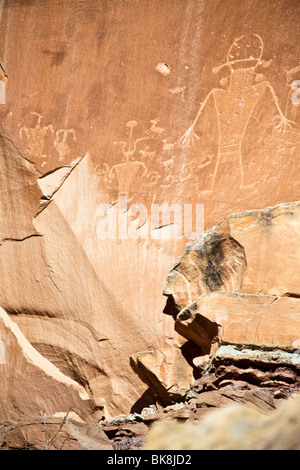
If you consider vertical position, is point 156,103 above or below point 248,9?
below

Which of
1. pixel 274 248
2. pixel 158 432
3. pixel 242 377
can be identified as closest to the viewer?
pixel 158 432

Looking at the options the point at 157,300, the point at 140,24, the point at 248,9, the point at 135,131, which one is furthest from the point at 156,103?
the point at 157,300

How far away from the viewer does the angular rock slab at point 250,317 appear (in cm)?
401

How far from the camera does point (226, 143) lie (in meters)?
5.37

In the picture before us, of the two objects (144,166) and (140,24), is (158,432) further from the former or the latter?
(140,24)

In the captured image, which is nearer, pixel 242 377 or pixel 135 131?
pixel 242 377

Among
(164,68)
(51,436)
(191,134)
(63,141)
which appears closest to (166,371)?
(51,436)

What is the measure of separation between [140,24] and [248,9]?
900 mm

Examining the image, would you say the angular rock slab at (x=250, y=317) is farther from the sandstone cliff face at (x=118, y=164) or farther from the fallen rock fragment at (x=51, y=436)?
the fallen rock fragment at (x=51, y=436)

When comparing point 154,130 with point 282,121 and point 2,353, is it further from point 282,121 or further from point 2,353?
point 2,353

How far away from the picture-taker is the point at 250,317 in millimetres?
4113

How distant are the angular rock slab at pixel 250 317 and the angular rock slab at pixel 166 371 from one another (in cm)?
51

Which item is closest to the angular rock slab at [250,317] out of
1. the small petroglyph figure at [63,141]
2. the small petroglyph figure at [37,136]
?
the small petroglyph figure at [63,141]

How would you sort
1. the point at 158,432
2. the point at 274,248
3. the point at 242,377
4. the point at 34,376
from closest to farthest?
the point at 158,432, the point at 242,377, the point at 274,248, the point at 34,376
